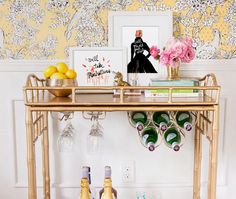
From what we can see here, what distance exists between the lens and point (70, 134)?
1767 mm

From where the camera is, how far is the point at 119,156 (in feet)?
6.56

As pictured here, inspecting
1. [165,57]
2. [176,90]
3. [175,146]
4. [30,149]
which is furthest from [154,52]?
[30,149]

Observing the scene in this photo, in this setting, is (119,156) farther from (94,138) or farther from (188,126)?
(188,126)

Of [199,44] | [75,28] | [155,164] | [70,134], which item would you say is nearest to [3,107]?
[70,134]

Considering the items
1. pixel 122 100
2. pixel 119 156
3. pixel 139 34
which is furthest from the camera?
pixel 119 156

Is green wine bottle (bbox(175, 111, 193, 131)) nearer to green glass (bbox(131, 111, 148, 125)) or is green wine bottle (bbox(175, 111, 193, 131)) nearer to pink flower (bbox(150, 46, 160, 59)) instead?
green glass (bbox(131, 111, 148, 125))

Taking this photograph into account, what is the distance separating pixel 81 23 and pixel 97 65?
0.22 metres

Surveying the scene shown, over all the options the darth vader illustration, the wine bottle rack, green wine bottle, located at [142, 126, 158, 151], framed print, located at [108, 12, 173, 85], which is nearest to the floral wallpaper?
framed print, located at [108, 12, 173, 85]

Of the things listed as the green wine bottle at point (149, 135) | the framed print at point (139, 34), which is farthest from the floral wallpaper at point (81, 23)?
the green wine bottle at point (149, 135)

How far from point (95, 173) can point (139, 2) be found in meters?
0.90

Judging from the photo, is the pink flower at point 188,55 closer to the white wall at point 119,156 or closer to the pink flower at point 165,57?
the pink flower at point 165,57

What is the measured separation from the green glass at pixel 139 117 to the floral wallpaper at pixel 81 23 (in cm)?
38

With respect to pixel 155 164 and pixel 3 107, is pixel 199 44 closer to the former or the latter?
pixel 155 164

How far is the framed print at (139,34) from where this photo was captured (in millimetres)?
1857
